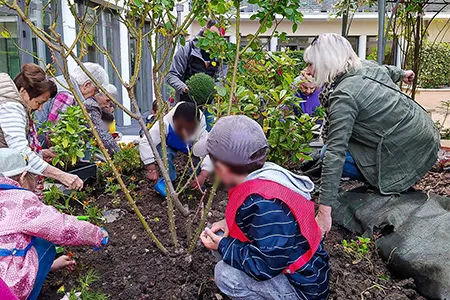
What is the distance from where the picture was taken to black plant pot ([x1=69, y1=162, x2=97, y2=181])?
436 cm

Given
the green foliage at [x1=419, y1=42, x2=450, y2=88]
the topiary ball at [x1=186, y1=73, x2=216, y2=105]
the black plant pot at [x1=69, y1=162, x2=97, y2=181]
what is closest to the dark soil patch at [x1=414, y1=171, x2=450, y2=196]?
the topiary ball at [x1=186, y1=73, x2=216, y2=105]

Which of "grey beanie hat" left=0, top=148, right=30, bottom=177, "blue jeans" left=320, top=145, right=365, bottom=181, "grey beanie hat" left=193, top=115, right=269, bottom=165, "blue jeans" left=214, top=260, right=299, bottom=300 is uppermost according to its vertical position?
"grey beanie hat" left=193, top=115, right=269, bottom=165

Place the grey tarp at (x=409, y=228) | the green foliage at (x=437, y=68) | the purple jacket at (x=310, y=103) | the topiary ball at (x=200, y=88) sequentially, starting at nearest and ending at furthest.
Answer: the grey tarp at (x=409, y=228) → the topiary ball at (x=200, y=88) → the purple jacket at (x=310, y=103) → the green foliage at (x=437, y=68)

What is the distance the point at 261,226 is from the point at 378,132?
1.89 metres

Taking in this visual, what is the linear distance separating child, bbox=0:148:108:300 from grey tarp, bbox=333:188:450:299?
5.70 ft

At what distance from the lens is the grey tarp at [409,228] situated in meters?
2.93

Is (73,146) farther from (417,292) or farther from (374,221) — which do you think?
(417,292)

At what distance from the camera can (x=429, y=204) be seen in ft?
11.5

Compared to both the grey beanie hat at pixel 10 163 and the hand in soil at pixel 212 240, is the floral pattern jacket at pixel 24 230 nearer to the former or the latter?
the grey beanie hat at pixel 10 163

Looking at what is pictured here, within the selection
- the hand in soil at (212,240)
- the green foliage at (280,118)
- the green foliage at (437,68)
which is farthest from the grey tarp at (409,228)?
the green foliage at (437,68)

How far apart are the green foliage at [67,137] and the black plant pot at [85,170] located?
9 centimetres

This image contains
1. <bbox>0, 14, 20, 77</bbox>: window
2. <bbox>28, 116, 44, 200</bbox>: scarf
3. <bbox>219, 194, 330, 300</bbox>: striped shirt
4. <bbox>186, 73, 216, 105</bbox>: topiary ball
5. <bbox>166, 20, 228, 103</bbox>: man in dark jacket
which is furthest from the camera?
<bbox>0, 14, 20, 77</bbox>: window

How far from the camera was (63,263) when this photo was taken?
119 inches

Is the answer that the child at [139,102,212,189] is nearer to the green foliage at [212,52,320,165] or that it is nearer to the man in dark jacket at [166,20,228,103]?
the green foliage at [212,52,320,165]
